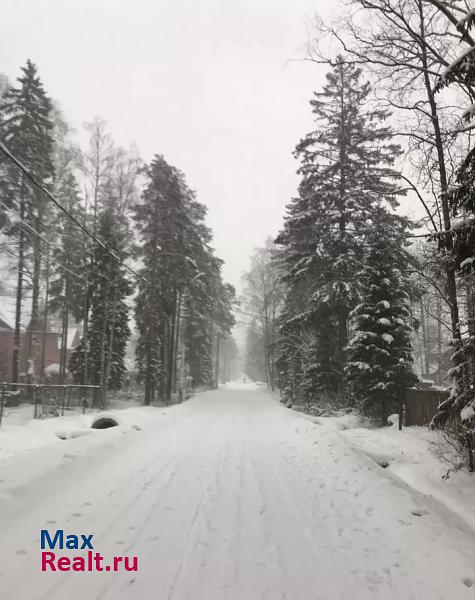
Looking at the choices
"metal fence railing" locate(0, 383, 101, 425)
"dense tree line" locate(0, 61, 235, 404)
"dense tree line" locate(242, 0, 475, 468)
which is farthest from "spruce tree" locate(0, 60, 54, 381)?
"dense tree line" locate(242, 0, 475, 468)

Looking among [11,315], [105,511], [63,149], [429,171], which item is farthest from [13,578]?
[11,315]

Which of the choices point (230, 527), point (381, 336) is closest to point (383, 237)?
point (381, 336)

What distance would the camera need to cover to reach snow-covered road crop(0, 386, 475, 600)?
3029mm

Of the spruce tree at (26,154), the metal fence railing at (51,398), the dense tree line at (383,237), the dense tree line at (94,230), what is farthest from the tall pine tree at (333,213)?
the spruce tree at (26,154)

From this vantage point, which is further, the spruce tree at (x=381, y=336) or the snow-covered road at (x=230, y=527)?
the spruce tree at (x=381, y=336)

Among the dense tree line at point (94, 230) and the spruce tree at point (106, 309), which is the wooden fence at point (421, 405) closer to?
the dense tree line at point (94, 230)

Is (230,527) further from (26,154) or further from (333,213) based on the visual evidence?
(26,154)

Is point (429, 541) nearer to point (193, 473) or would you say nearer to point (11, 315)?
point (193, 473)

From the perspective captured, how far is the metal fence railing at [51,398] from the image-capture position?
13992 mm

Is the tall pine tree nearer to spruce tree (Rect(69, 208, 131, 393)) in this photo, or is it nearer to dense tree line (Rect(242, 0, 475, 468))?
dense tree line (Rect(242, 0, 475, 468))

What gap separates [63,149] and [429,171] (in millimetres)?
20295

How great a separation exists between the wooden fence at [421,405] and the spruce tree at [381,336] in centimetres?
30

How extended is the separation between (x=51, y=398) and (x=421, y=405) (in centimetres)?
1370

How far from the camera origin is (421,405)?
33.9 ft
